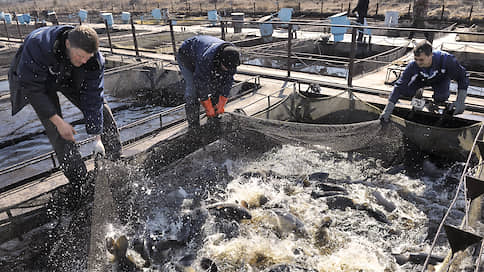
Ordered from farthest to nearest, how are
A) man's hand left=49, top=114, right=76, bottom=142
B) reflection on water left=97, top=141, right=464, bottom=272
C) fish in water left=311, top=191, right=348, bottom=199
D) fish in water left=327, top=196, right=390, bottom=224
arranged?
fish in water left=311, top=191, right=348, bottom=199, fish in water left=327, top=196, right=390, bottom=224, reflection on water left=97, top=141, right=464, bottom=272, man's hand left=49, top=114, right=76, bottom=142

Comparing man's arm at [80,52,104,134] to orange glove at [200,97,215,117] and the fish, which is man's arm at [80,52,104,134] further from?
the fish

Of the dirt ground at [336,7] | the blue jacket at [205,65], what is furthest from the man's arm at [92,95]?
the dirt ground at [336,7]

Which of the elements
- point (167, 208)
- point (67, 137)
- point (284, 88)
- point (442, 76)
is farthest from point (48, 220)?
point (442, 76)

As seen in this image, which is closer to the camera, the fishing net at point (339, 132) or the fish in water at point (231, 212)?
the fish in water at point (231, 212)

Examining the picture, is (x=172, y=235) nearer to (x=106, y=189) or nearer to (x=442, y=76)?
(x=106, y=189)

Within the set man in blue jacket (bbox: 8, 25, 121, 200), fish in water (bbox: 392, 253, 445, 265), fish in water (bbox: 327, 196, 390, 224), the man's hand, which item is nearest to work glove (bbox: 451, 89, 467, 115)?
fish in water (bbox: 327, 196, 390, 224)

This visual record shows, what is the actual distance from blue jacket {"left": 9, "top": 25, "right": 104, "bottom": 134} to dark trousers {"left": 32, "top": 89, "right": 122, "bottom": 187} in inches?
5.7

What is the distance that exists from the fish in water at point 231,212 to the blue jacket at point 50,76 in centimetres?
190

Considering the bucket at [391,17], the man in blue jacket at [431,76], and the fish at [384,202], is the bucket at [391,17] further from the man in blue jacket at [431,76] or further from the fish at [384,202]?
the fish at [384,202]

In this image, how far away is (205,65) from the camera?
4.66 metres

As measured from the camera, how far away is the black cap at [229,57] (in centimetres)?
447

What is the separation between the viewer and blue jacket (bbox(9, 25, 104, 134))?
3256 millimetres

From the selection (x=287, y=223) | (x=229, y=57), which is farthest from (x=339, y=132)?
(x=229, y=57)

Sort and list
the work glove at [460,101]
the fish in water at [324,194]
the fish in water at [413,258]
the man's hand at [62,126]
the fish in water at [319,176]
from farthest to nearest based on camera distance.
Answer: the fish in water at [319,176] → the work glove at [460,101] → the fish in water at [324,194] → the fish in water at [413,258] → the man's hand at [62,126]
